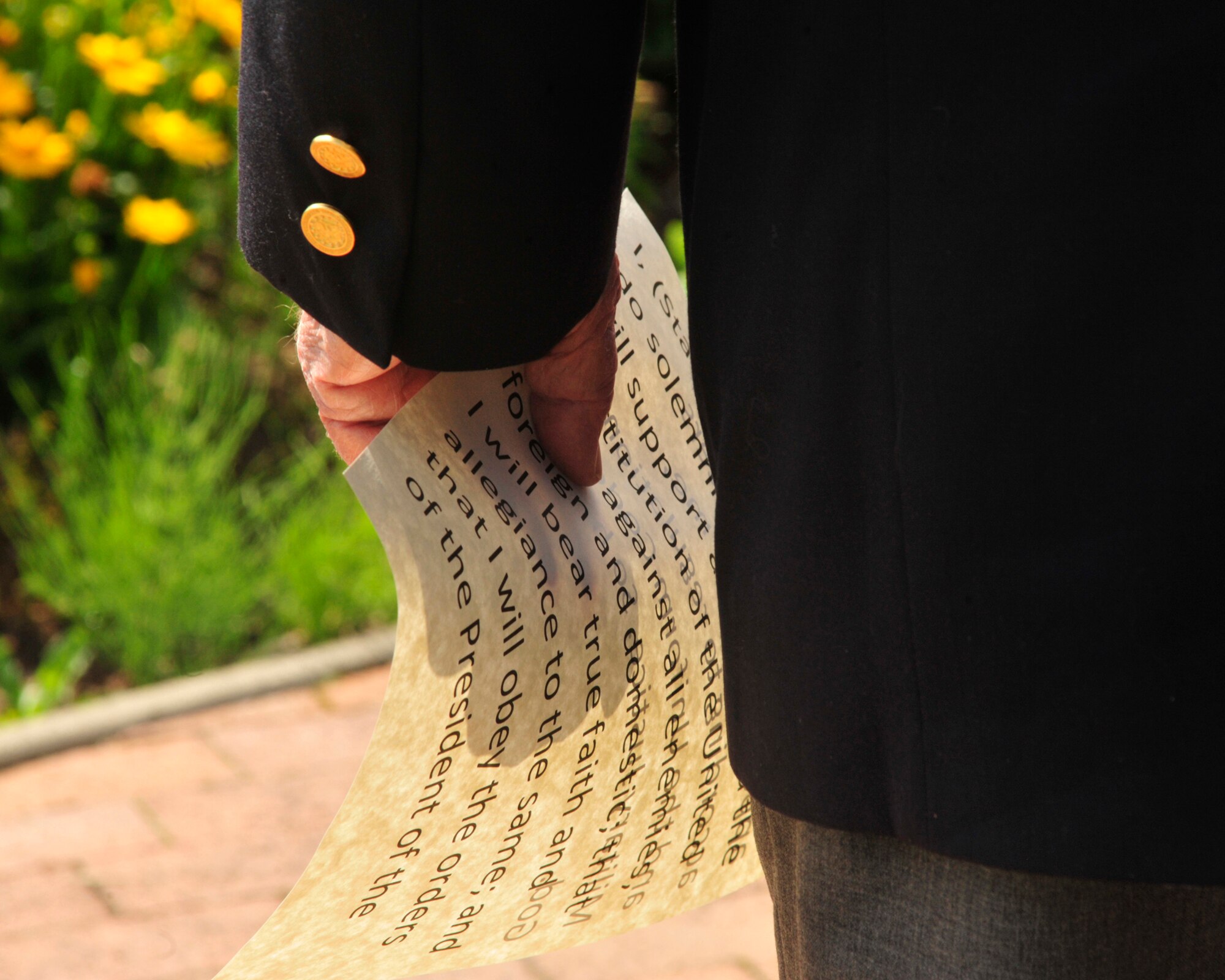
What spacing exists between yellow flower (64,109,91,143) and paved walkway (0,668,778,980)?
143cm

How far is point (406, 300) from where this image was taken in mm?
829

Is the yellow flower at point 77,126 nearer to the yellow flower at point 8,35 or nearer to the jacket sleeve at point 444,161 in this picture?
the yellow flower at point 8,35

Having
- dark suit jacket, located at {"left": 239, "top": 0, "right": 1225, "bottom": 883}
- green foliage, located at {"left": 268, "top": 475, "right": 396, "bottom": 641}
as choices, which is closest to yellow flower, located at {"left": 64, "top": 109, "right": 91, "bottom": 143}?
green foliage, located at {"left": 268, "top": 475, "right": 396, "bottom": 641}

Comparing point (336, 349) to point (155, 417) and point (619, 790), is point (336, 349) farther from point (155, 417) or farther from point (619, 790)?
point (155, 417)

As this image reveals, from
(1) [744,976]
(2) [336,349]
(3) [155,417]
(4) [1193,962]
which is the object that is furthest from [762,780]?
(3) [155,417]

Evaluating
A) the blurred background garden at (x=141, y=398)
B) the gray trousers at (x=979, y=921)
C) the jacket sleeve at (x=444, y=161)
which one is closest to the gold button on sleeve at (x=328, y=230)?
the jacket sleeve at (x=444, y=161)

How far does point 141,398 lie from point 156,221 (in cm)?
45

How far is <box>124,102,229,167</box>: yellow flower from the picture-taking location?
3348 millimetres

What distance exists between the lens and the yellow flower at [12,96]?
3219 mm

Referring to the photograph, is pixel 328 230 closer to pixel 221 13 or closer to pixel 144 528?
pixel 144 528

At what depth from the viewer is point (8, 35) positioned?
332 cm

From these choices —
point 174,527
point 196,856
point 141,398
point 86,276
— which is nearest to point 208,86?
point 86,276

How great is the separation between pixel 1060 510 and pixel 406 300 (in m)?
0.38

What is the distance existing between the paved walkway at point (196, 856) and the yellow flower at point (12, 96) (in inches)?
56.3
